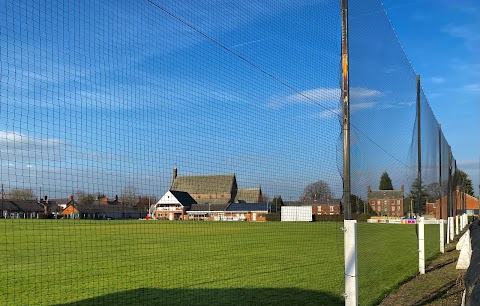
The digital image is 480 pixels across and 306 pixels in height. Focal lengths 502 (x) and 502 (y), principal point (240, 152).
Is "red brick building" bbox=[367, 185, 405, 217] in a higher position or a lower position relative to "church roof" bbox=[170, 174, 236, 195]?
lower

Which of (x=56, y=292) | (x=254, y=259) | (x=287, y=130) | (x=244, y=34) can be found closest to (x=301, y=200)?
(x=287, y=130)

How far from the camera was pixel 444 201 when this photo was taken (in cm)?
1612

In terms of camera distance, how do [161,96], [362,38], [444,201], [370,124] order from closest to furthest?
[161,96]
[362,38]
[370,124]
[444,201]

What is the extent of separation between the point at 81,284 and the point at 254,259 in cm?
498

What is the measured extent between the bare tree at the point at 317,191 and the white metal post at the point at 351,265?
1.42 metres

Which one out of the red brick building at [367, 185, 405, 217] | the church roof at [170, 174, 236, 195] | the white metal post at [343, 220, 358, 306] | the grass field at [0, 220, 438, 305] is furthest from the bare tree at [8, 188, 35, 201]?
the red brick building at [367, 185, 405, 217]

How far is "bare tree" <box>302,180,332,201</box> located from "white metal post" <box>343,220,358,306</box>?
1.42 metres

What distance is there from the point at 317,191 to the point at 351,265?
168 centimetres

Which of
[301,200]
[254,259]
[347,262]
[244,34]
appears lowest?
[254,259]

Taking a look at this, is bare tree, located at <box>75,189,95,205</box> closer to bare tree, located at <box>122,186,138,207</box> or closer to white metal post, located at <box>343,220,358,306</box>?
bare tree, located at <box>122,186,138,207</box>

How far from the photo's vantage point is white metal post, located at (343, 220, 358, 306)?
443cm

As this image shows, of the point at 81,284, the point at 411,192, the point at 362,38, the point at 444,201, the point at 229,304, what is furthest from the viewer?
the point at 444,201

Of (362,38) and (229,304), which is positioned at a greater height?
(362,38)

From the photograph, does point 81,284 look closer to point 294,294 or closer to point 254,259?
point 294,294
